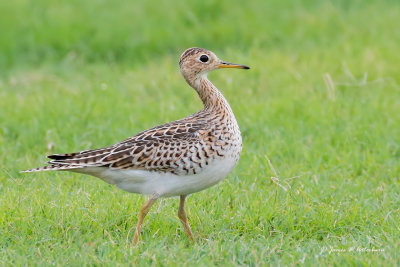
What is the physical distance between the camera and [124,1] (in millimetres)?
14648

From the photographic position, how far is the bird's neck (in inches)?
262

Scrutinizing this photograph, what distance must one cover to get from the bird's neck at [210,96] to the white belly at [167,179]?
0.62 m

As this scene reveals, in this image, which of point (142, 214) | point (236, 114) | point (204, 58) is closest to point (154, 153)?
point (142, 214)

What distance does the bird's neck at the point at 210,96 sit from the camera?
262 inches

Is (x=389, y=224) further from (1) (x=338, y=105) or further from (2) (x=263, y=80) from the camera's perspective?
(2) (x=263, y=80)

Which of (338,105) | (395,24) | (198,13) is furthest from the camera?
(198,13)

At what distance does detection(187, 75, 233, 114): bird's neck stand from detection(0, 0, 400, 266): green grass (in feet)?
3.10

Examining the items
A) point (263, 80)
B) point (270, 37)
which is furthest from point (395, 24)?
point (263, 80)

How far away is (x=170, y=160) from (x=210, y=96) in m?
0.88

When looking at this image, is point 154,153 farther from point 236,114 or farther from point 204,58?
point 236,114

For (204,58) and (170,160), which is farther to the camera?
(204,58)

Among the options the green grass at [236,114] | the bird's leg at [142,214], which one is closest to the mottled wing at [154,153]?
the bird's leg at [142,214]

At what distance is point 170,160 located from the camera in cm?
616

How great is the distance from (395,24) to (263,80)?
11.4 feet
